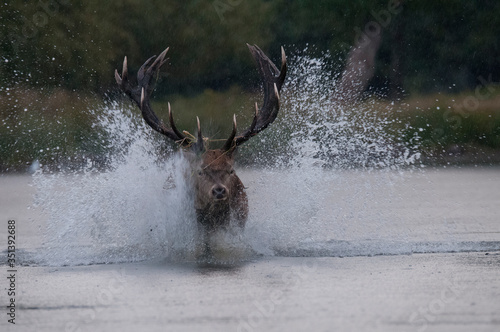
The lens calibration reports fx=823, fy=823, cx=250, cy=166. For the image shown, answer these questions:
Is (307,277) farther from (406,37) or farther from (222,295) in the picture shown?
(406,37)

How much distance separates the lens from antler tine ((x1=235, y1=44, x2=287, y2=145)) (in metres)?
9.02

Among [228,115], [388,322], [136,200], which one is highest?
[228,115]

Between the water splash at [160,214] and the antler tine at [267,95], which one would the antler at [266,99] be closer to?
the antler tine at [267,95]

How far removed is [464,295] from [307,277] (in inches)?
53.9

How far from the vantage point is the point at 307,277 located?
684cm

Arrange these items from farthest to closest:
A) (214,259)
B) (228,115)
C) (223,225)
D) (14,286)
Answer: (228,115), (223,225), (214,259), (14,286)

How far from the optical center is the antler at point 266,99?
8969 millimetres

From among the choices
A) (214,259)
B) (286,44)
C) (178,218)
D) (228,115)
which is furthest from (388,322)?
(286,44)

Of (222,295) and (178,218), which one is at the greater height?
(178,218)

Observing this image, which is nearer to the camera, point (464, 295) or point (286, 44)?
point (464, 295)
